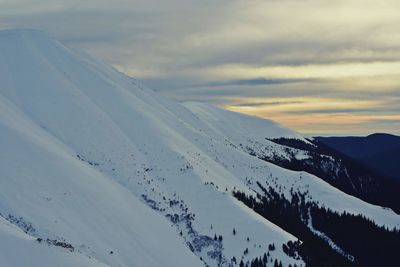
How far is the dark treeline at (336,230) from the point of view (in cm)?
16738

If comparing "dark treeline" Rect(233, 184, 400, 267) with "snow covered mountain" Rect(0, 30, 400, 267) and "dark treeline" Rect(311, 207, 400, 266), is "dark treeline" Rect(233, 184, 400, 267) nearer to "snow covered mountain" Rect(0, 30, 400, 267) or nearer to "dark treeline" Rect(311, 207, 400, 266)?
"dark treeline" Rect(311, 207, 400, 266)

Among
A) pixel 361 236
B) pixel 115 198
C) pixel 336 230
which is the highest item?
pixel 115 198

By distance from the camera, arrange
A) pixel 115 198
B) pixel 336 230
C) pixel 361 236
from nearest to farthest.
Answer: pixel 115 198 → pixel 361 236 → pixel 336 230

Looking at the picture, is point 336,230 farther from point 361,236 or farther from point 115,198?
point 115,198

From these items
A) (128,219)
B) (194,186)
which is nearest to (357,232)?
(194,186)

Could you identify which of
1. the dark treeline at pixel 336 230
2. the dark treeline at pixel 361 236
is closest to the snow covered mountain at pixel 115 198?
the dark treeline at pixel 336 230

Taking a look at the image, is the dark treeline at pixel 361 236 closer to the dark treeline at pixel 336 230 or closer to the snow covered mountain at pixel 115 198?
the dark treeline at pixel 336 230

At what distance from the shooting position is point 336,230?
187m

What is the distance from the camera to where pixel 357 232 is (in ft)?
609

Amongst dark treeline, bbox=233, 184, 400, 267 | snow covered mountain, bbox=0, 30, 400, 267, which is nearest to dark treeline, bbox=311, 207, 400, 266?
Result: dark treeline, bbox=233, 184, 400, 267

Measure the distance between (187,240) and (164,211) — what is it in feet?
38.9

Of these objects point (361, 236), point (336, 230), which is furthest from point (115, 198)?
point (361, 236)

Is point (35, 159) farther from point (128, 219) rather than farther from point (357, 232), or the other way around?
point (357, 232)

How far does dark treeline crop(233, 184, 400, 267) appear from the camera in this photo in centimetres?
16738
